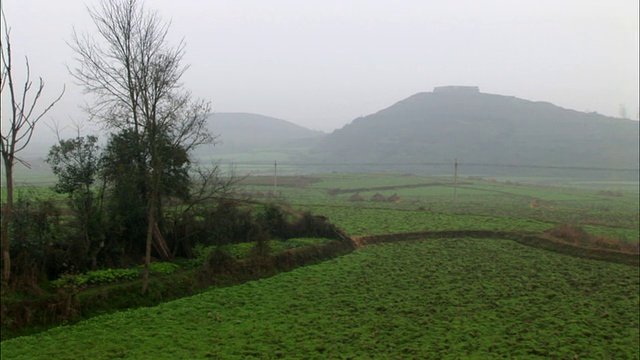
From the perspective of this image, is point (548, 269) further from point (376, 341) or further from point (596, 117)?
point (596, 117)

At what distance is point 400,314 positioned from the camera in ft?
42.7

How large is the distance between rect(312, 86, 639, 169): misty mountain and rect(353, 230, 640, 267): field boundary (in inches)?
3118

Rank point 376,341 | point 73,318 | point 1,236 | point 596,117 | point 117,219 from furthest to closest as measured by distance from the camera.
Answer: point 596,117 → point 117,219 → point 1,236 → point 73,318 → point 376,341

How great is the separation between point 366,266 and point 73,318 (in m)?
10.1

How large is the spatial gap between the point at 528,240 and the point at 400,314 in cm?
1232

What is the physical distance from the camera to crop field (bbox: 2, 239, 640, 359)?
10.5 m

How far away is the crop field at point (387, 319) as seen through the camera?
1052 centimetres

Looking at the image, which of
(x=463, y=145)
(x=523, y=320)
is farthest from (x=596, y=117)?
(x=523, y=320)

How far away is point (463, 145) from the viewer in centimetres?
10862

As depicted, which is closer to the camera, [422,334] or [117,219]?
[422,334]

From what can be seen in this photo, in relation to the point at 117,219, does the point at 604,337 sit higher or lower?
lower

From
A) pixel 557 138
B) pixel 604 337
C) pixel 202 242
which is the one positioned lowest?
pixel 604 337

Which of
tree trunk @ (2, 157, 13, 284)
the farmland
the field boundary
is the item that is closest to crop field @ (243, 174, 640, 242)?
the field boundary

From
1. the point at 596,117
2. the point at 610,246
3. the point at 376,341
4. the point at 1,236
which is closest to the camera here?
the point at 376,341
